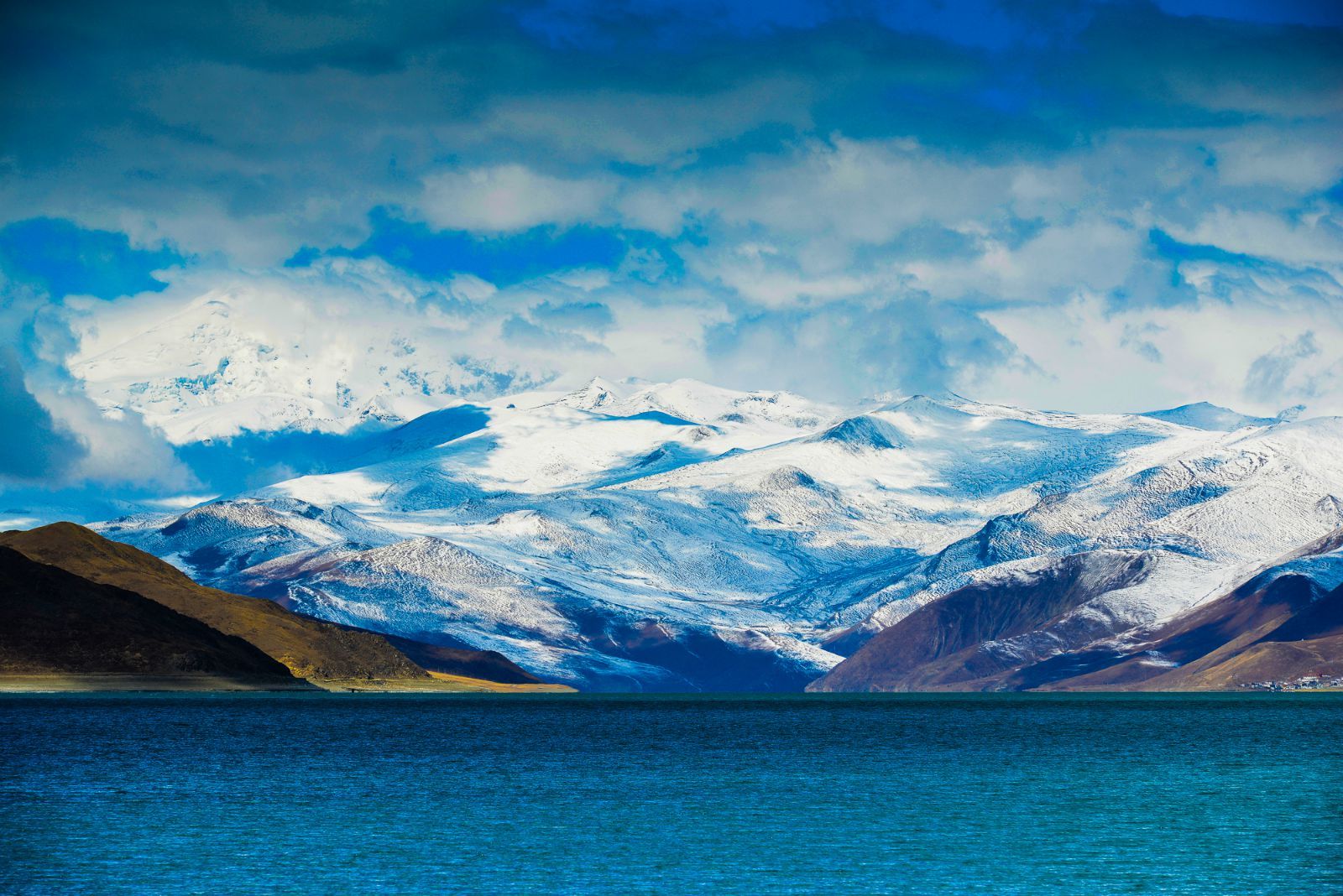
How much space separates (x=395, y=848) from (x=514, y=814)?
59.2ft

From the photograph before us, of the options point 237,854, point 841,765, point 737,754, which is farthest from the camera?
point 737,754

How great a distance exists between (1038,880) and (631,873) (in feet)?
68.4

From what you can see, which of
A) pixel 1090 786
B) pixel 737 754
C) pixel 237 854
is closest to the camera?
pixel 237 854

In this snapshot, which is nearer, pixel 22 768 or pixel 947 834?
pixel 947 834

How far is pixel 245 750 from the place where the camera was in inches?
6693

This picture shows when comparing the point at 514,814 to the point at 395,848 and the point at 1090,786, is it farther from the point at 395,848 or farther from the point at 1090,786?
the point at 1090,786

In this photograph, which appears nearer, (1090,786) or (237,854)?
(237,854)

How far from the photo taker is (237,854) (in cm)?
9331

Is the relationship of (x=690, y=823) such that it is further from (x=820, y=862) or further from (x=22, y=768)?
(x=22, y=768)

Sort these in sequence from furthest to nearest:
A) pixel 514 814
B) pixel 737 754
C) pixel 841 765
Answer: pixel 737 754
pixel 841 765
pixel 514 814

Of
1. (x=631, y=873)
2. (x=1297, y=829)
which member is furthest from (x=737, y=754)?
(x=631, y=873)

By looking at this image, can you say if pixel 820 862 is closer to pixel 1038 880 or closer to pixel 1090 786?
pixel 1038 880

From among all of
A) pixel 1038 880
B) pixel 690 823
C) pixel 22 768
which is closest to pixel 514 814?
pixel 690 823

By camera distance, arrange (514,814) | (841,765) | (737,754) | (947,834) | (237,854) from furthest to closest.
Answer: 1. (737,754)
2. (841,765)
3. (514,814)
4. (947,834)
5. (237,854)
